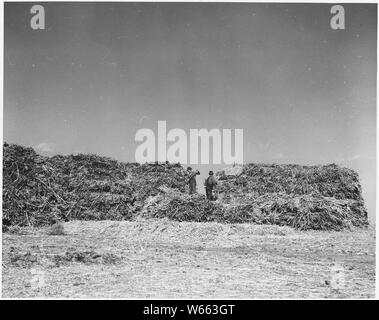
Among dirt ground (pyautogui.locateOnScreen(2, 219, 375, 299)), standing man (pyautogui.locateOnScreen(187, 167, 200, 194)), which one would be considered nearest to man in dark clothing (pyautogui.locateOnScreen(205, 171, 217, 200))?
standing man (pyautogui.locateOnScreen(187, 167, 200, 194))

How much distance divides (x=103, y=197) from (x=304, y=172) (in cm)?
532

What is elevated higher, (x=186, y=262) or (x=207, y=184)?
(x=207, y=184)

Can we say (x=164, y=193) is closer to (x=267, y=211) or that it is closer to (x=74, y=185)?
(x=74, y=185)

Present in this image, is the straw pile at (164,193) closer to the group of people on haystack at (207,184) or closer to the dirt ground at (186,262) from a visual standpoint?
the group of people on haystack at (207,184)

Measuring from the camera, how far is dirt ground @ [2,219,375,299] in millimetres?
8359

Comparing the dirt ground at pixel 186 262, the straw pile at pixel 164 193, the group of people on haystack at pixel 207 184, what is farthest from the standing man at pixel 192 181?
the dirt ground at pixel 186 262

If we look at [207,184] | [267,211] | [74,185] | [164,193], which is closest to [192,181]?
[207,184]

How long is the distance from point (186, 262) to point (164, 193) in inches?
169

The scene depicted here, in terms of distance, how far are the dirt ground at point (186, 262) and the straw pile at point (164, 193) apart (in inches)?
25.5

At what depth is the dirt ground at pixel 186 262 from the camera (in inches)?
329

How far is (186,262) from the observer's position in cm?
941

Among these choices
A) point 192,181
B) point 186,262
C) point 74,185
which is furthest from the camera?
point 192,181

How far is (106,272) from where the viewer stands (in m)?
8.87
